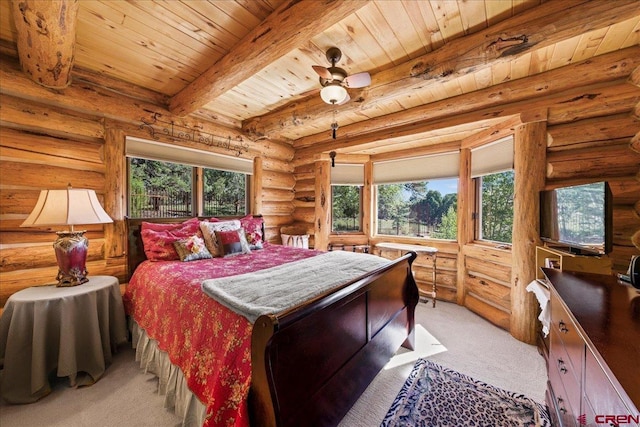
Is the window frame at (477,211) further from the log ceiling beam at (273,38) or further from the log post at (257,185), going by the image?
the log post at (257,185)

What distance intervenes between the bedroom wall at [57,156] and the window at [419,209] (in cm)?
354

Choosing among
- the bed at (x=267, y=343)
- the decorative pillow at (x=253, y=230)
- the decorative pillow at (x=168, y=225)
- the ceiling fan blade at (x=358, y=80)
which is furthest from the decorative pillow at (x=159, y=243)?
the ceiling fan blade at (x=358, y=80)

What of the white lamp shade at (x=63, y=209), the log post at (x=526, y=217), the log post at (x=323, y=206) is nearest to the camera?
the white lamp shade at (x=63, y=209)

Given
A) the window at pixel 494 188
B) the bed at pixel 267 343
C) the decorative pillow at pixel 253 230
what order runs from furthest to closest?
the decorative pillow at pixel 253 230 < the window at pixel 494 188 < the bed at pixel 267 343

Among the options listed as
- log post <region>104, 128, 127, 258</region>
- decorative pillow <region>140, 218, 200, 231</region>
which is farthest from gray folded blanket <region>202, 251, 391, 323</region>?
log post <region>104, 128, 127, 258</region>

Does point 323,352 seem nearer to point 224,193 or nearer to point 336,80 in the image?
point 336,80

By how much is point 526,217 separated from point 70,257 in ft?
14.1

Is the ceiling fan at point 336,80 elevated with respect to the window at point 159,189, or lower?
elevated

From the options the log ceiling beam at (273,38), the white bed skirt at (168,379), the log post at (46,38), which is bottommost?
the white bed skirt at (168,379)

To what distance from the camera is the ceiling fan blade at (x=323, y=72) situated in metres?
2.01

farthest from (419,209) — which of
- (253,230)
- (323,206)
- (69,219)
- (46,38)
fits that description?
(46,38)

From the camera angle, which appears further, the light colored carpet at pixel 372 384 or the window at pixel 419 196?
the window at pixel 419 196

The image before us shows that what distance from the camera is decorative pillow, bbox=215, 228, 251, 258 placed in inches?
114

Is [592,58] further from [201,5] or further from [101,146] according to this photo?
[101,146]
